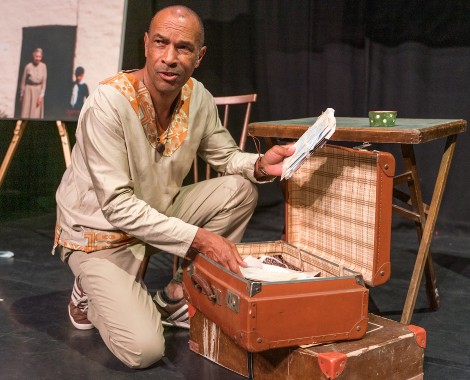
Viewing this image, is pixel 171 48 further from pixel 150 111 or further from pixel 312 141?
pixel 312 141

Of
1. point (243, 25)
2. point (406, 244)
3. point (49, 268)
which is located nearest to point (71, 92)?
point (49, 268)

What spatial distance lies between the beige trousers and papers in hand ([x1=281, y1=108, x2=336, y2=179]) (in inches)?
20.2

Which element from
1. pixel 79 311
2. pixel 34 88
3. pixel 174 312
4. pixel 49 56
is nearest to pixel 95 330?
pixel 79 311

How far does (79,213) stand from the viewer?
259cm

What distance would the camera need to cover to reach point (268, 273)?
2.34 m

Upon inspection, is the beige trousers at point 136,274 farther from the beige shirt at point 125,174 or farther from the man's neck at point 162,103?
the man's neck at point 162,103

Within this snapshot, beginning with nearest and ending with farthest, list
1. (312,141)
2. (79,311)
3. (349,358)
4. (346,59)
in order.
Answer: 1. (349,358)
2. (312,141)
3. (79,311)
4. (346,59)

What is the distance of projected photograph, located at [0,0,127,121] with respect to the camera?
3.68m

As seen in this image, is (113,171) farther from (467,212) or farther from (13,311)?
(467,212)

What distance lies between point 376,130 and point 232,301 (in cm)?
74

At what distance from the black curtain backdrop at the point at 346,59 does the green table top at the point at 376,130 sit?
Result: 59.5 inches

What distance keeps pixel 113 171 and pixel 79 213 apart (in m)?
0.30

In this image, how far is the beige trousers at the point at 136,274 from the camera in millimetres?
2391

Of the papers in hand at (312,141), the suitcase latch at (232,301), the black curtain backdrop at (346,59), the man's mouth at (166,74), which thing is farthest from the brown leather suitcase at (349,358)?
the black curtain backdrop at (346,59)
